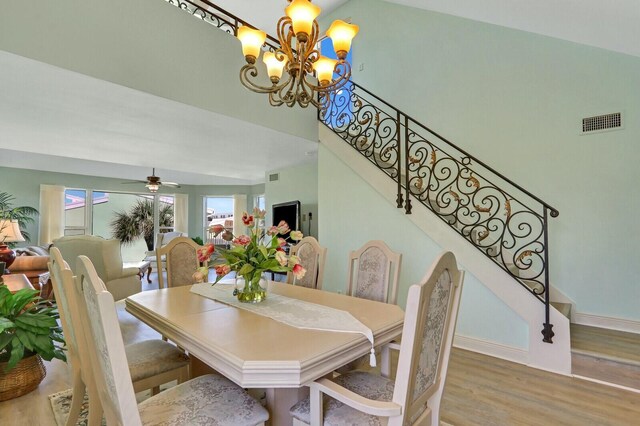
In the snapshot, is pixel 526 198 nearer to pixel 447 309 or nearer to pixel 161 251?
pixel 447 309

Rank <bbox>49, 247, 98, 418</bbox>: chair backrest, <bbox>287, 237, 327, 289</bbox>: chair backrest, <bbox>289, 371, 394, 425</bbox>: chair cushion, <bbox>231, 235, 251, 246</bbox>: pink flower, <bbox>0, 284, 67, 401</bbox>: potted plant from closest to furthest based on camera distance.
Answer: <bbox>289, 371, 394, 425</bbox>: chair cushion, <bbox>49, 247, 98, 418</bbox>: chair backrest, <bbox>231, 235, 251, 246</bbox>: pink flower, <bbox>0, 284, 67, 401</bbox>: potted plant, <bbox>287, 237, 327, 289</bbox>: chair backrest

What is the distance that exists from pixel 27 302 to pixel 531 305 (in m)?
4.07

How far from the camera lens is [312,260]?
9.00 ft

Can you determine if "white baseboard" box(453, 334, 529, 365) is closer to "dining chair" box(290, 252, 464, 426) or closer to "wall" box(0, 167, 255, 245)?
"dining chair" box(290, 252, 464, 426)

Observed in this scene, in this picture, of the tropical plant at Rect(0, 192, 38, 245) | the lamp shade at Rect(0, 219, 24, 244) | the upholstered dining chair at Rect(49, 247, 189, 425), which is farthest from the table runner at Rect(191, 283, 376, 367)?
the tropical plant at Rect(0, 192, 38, 245)

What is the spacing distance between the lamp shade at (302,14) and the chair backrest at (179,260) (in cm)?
201

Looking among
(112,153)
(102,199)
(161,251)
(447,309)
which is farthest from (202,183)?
(447,309)

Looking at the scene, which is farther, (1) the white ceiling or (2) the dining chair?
(1) the white ceiling

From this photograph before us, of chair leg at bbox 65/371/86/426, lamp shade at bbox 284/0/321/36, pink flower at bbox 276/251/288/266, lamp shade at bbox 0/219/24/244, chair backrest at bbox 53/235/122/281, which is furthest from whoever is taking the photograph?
chair backrest at bbox 53/235/122/281

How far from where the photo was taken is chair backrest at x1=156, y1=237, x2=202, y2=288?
9.21ft

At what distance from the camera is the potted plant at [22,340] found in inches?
83.0

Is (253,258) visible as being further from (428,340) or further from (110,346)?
(428,340)

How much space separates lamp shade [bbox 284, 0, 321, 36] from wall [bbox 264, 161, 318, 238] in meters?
3.72

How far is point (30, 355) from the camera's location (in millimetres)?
2332
